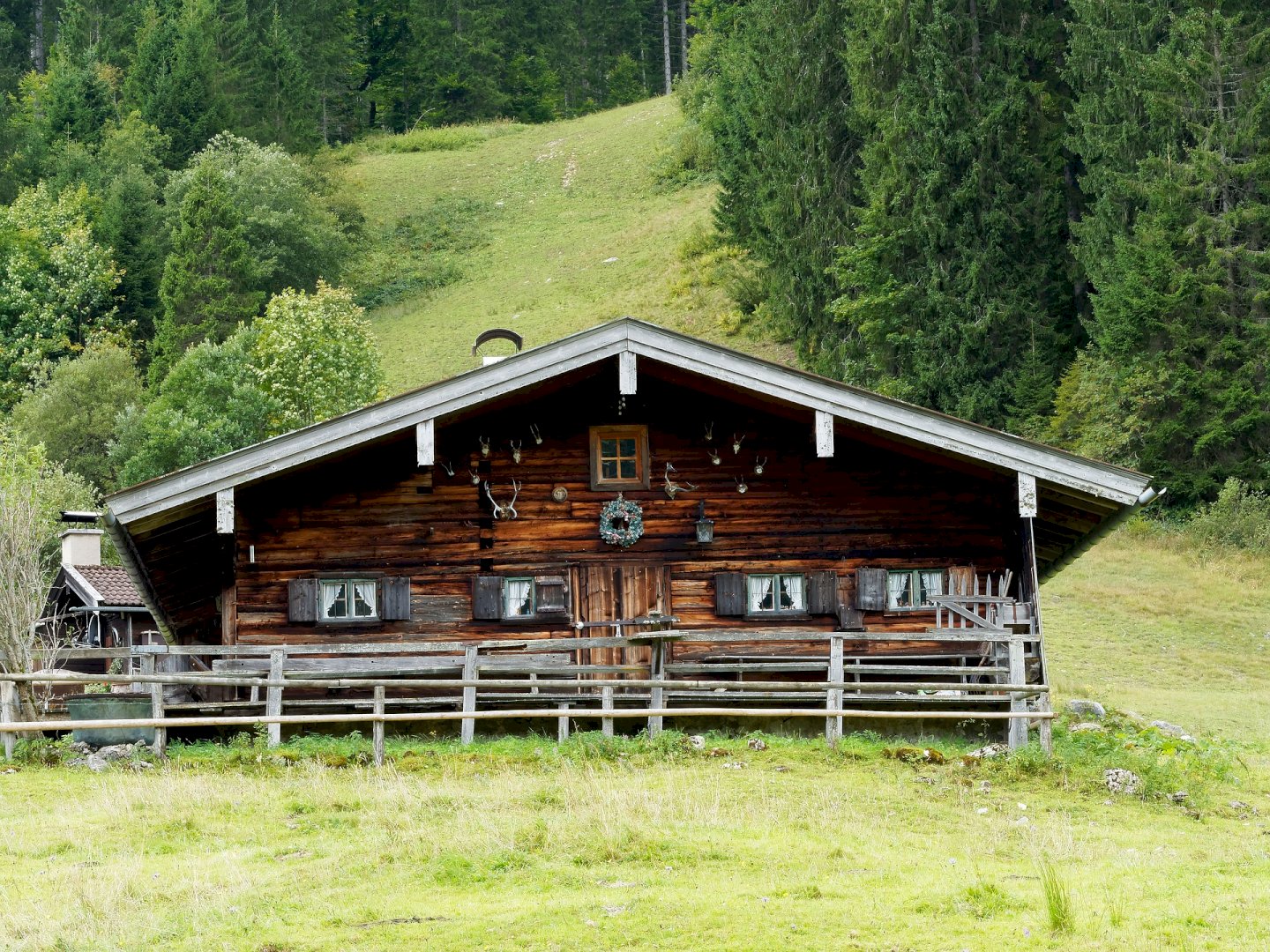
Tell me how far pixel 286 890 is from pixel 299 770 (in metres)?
5.00

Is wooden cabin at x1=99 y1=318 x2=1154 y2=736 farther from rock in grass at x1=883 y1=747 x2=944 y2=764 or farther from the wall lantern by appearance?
rock in grass at x1=883 y1=747 x2=944 y2=764

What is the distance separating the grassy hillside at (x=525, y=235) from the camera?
7231cm

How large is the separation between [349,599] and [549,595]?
108 inches

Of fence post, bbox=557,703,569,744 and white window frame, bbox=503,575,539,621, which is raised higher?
white window frame, bbox=503,575,539,621

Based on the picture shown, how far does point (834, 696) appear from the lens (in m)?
19.0

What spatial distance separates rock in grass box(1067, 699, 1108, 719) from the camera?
2467 centimetres

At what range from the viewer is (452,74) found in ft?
413

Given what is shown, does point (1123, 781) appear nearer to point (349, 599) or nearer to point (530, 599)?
point (530, 599)

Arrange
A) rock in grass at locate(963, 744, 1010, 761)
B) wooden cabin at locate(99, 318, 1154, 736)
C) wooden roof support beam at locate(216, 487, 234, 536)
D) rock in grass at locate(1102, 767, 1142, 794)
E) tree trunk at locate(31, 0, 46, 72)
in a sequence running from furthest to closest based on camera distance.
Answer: tree trunk at locate(31, 0, 46, 72) → wooden cabin at locate(99, 318, 1154, 736) → wooden roof support beam at locate(216, 487, 234, 536) → rock in grass at locate(963, 744, 1010, 761) → rock in grass at locate(1102, 767, 1142, 794)

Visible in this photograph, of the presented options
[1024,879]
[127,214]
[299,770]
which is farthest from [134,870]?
[127,214]

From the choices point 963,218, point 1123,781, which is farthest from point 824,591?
point 963,218

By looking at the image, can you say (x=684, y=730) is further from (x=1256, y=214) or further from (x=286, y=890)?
(x=1256, y=214)

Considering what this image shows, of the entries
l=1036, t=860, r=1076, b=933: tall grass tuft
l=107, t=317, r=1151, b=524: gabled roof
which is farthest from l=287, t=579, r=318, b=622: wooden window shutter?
l=1036, t=860, r=1076, b=933: tall grass tuft

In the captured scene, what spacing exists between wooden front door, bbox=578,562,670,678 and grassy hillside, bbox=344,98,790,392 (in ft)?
138
